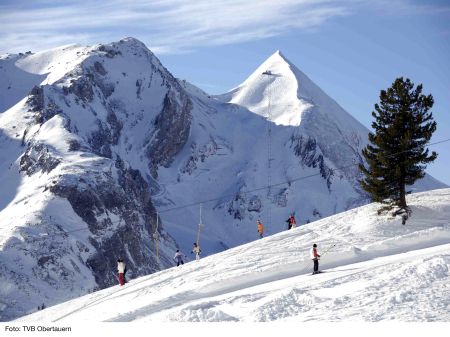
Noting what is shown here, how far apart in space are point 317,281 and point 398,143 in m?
14.2

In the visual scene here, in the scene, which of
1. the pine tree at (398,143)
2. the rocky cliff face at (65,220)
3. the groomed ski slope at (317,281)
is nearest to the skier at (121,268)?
the groomed ski slope at (317,281)

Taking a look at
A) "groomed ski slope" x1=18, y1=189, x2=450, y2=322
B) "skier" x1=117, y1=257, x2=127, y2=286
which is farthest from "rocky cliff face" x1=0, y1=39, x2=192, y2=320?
"groomed ski slope" x1=18, y1=189, x2=450, y2=322

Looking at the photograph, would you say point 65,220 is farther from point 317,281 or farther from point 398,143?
point 317,281

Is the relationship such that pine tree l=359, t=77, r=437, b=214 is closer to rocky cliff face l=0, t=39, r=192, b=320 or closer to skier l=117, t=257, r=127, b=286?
skier l=117, t=257, r=127, b=286

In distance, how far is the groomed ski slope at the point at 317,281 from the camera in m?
30.0

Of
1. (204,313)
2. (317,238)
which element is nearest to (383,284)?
(204,313)

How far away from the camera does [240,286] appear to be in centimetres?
3794

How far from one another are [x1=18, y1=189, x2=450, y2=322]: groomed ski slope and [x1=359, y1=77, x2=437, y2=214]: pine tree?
2185 mm

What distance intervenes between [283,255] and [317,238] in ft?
15.6

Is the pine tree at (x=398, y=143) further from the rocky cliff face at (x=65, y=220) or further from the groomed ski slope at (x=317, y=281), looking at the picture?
the rocky cliff face at (x=65, y=220)

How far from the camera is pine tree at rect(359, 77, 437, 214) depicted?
152 feet

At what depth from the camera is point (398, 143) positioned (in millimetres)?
46562

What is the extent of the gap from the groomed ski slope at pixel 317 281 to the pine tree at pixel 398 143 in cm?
219

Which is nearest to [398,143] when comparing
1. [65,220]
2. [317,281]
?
[317,281]
